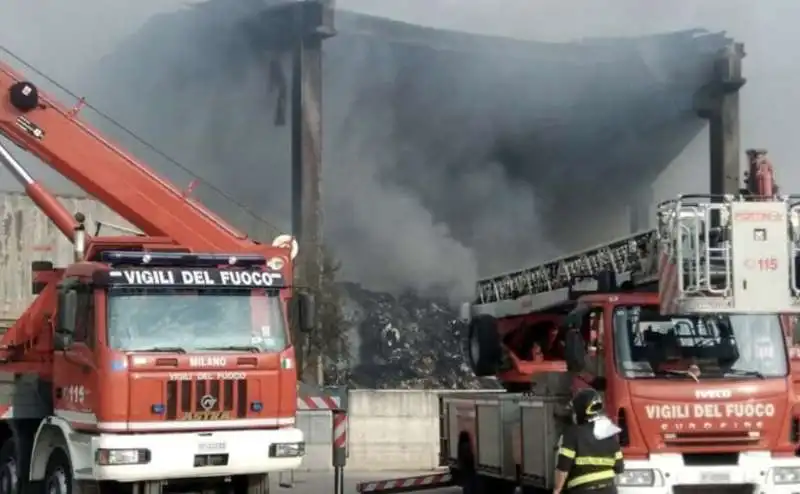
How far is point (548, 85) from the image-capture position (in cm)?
2489

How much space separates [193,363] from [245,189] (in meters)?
14.9

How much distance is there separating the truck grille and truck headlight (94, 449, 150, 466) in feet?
1.24

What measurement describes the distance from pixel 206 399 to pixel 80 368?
1.05 metres

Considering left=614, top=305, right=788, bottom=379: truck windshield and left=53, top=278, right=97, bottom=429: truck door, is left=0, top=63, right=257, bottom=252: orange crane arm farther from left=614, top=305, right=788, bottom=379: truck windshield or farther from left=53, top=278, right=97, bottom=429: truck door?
left=614, top=305, right=788, bottom=379: truck windshield

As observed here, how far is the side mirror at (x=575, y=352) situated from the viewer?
28.9ft

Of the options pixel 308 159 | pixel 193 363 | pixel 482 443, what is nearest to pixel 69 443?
pixel 193 363

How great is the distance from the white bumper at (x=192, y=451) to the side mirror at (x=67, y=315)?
0.94 meters

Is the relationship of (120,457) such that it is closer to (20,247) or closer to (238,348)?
(238,348)

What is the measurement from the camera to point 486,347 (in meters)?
11.7

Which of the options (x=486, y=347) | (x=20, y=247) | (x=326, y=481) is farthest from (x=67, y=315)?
(x=20, y=247)

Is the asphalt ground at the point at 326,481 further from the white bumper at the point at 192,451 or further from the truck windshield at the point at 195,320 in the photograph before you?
the truck windshield at the point at 195,320

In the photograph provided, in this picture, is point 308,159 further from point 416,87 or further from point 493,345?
point 493,345

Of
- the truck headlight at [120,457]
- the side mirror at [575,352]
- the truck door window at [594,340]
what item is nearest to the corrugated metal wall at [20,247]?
the truck headlight at [120,457]

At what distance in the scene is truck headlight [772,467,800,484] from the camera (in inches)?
344
